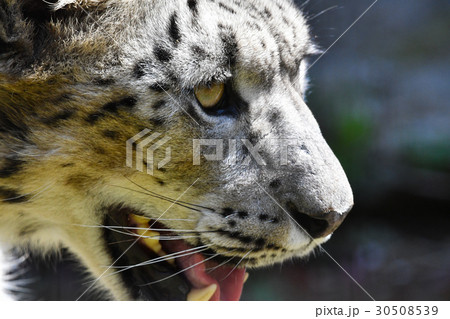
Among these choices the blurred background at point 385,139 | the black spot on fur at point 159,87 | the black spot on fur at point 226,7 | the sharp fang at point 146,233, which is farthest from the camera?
the blurred background at point 385,139

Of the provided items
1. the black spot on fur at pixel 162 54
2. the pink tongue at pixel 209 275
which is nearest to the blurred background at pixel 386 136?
the pink tongue at pixel 209 275

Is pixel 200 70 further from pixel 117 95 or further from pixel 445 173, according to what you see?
pixel 445 173

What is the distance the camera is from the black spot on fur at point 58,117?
1887mm

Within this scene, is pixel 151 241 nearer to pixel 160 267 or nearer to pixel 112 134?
pixel 160 267

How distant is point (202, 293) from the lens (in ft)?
6.95

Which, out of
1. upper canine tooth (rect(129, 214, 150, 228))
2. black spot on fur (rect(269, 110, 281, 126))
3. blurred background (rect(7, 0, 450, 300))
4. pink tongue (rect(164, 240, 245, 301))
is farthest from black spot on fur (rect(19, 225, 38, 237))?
blurred background (rect(7, 0, 450, 300))

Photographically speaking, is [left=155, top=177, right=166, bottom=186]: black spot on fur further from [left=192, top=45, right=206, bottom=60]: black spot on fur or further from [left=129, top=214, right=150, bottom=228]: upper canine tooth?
[left=192, top=45, right=206, bottom=60]: black spot on fur

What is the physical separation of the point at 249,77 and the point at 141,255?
2.62 ft

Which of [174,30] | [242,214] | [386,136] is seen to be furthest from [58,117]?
[386,136]

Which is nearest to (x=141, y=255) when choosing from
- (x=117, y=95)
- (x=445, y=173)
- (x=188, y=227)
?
(x=188, y=227)

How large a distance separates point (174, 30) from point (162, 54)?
0.10m

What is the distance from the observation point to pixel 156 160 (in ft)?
6.32

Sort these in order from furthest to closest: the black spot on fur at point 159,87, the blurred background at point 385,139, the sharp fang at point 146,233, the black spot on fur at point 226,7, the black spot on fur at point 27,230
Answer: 1. the blurred background at point 385,139
2. the black spot on fur at point 27,230
3. the sharp fang at point 146,233
4. the black spot on fur at point 226,7
5. the black spot on fur at point 159,87
